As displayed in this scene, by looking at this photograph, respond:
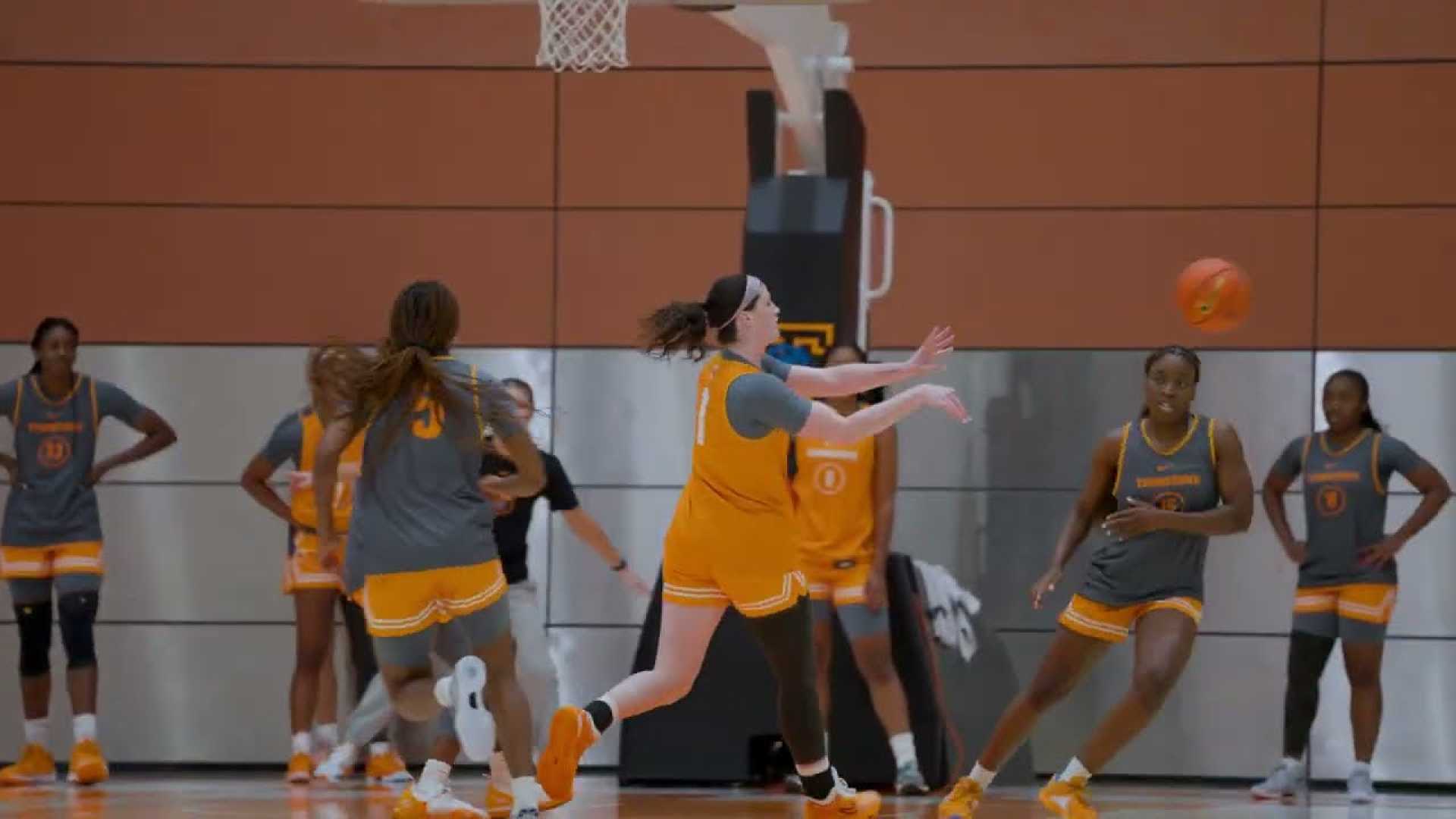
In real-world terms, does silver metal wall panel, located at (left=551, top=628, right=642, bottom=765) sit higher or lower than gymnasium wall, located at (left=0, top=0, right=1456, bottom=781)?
lower

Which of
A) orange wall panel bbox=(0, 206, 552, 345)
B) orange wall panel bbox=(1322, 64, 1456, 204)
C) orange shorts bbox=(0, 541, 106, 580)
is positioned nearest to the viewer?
orange shorts bbox=(0, 541, 106, 580)

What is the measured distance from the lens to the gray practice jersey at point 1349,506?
10.6 meters

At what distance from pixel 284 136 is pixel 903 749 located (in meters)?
5.19

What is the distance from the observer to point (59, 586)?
10.7m

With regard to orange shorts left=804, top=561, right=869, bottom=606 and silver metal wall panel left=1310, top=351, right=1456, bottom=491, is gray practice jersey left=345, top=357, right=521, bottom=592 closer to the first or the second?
orange shorts left=804, top=561, right=869, bottom=606

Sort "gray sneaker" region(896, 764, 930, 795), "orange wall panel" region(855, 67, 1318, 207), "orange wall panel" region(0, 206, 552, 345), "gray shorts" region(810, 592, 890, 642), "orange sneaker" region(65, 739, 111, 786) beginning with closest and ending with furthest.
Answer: "gray sneaker" region(896, 764, 930, 795) < "gray shorts" region(810, 592, 890, 642) < "orange sneaker" region(65, 739, 111, 786) < "orange wall panel" region(855, 67, 1318, 207) < "orange wall panel" region(0, 206, 552, 345)

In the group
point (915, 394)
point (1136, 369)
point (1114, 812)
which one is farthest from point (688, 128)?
point (915, 394)

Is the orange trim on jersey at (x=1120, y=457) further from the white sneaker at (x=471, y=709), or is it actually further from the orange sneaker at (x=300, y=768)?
the orange sneaker at (x=300, y=768)

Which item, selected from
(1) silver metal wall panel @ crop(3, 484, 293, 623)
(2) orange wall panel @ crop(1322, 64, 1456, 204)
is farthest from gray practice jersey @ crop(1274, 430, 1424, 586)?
(1) silver metal wall panel @ crop(3, 484, 293, 623)

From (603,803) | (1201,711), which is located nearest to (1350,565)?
(1201,711)

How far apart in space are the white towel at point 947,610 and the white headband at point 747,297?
3.37m

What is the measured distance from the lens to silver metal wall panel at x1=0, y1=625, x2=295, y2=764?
39.9 feet

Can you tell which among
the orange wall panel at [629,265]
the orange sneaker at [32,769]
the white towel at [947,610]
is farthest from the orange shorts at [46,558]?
the white towel at [947,610]

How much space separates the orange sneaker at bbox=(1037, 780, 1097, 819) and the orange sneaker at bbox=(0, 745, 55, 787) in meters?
5.29
